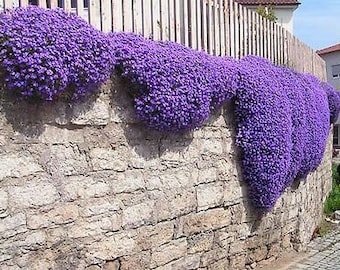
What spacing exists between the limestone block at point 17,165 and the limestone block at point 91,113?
444 millimetres

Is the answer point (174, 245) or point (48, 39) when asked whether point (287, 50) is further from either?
point (48, 39)

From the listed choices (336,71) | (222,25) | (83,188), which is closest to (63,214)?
(83,188)

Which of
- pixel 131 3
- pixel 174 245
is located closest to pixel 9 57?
pixel 131 3

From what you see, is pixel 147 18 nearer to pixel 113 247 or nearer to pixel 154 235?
pixel 154 235

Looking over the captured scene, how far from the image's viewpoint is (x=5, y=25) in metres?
3.28

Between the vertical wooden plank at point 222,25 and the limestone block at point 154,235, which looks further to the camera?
the vertical wooden plank at point 222,25

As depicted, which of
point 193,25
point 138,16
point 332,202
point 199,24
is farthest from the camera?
point 332,202

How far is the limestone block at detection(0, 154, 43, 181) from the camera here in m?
3.31

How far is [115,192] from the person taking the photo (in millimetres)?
4145

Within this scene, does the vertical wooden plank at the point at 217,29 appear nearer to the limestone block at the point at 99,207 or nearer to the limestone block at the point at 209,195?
the limestone block at the point at 209,195

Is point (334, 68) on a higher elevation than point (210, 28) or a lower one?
higher

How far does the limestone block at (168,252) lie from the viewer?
4559 mm

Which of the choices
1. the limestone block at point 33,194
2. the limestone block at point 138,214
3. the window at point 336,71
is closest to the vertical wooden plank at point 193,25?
the limestone block at point 138,214

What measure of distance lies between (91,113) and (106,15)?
0.85 metres
